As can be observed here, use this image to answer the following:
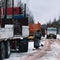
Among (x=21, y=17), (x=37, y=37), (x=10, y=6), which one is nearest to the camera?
(x=10, y=6)

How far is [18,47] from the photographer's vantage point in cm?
2441

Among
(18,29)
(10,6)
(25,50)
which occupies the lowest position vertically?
(25,50)

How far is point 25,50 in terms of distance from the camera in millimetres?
25000

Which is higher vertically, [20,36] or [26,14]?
[26,14]

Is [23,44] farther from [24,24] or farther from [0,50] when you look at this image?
[0,50]

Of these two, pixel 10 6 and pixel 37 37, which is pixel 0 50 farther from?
pixel 37 37

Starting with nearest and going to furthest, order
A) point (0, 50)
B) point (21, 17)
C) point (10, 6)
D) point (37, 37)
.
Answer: point (0, 50)
point (10, 6)
point (21, 17)
point (37, 37)

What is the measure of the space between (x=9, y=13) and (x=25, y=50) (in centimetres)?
355

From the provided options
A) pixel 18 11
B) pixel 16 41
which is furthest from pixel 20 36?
pixel 18 11

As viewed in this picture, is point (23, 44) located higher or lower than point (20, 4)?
lower

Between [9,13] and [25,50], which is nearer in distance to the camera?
[9,13]

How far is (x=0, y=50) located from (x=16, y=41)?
7.41 m

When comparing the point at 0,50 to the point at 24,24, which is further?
the point at 24,24

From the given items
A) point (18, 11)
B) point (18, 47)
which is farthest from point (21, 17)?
point (18, 47)
